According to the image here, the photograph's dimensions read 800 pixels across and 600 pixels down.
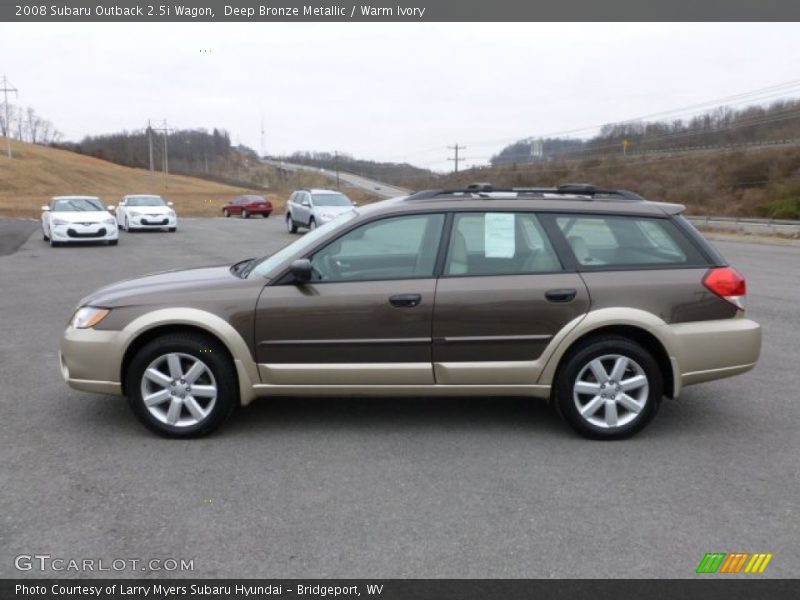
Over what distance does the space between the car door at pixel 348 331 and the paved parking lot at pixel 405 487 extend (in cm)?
44

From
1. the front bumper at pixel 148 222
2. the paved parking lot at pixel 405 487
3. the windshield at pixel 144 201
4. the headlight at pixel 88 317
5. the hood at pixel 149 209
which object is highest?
the windshield at pixel 144 201

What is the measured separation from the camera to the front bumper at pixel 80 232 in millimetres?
19031

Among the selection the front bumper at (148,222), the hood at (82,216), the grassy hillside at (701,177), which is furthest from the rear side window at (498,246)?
the grassy hillside at (701,177)

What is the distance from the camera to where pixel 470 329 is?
178 inches

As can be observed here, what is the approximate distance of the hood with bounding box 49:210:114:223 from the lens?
19.2 metres

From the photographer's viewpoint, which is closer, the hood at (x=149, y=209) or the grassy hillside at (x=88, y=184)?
the hood at (x=149, y=209)

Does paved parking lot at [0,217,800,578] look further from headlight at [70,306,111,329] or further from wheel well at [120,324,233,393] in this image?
headlight at [70,306,111,329]

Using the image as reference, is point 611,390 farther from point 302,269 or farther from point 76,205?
point 76,205

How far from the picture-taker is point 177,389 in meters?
4.55

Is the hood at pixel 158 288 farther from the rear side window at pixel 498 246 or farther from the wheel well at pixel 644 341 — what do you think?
the wheel well at pixel 644 341

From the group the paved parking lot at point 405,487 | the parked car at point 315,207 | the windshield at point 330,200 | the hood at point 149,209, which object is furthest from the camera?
the hood at point 149,209

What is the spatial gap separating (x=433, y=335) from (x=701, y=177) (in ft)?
234

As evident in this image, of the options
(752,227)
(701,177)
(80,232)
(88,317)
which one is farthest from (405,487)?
(701,177)

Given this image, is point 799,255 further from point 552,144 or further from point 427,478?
point 552,144
